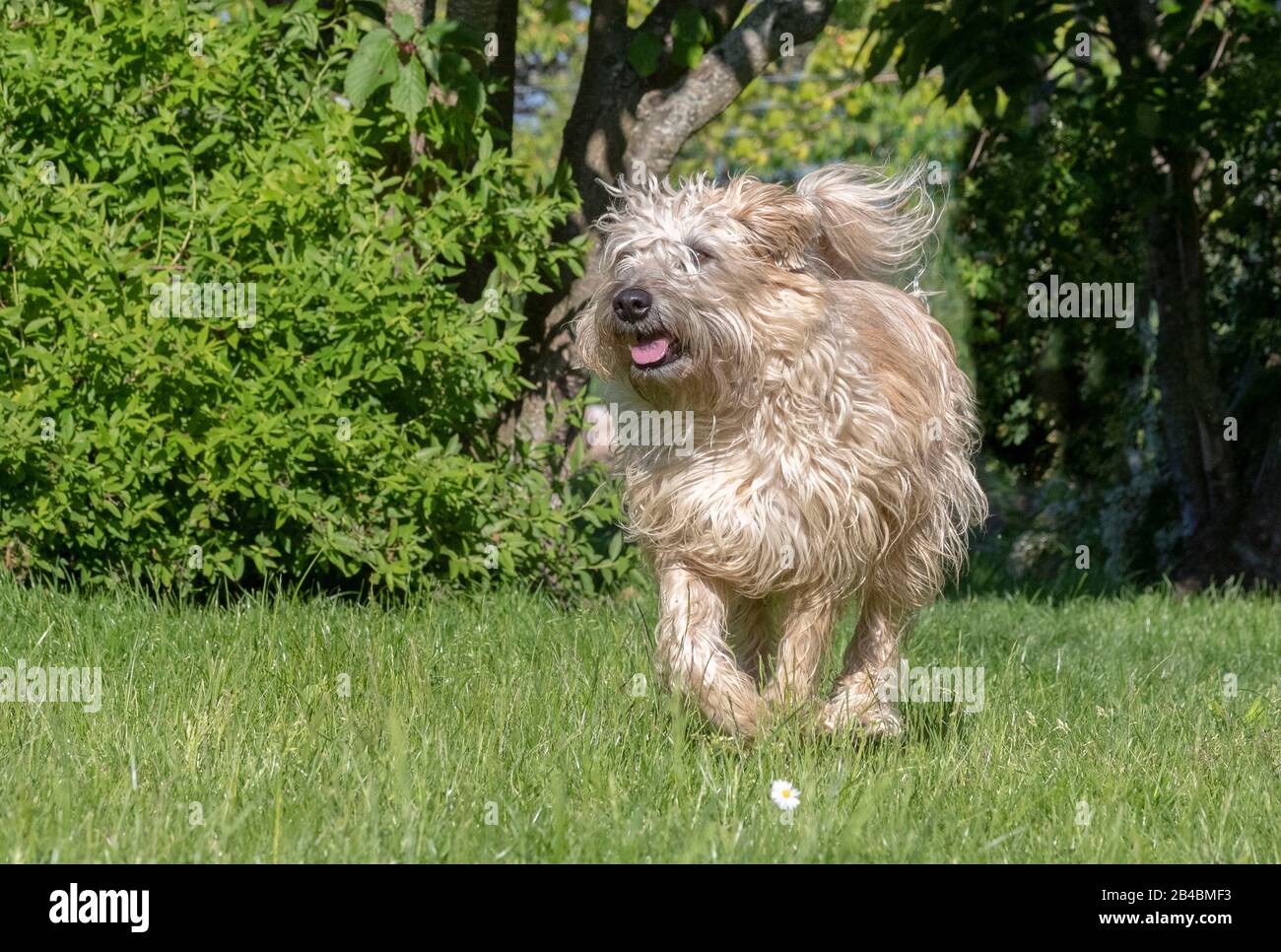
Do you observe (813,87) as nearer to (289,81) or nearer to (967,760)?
(289,81)

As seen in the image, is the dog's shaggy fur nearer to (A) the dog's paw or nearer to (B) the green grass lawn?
(A) the dog's paw

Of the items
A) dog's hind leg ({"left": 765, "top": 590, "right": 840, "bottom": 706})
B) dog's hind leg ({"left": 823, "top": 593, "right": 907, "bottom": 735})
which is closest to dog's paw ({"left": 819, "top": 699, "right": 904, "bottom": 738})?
dog's hind leg ({"left": 823, "top": 593, "right": 907, "bottom": 735})

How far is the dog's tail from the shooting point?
5055 millimetres

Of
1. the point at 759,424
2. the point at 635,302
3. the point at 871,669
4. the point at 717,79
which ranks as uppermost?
the point at 717,79

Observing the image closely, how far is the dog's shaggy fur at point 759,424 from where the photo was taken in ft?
14.9

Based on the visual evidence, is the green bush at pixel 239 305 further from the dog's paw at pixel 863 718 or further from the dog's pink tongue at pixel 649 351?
the dog's paw at pixel 863 718

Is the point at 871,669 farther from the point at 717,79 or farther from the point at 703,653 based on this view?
the point at 717,79

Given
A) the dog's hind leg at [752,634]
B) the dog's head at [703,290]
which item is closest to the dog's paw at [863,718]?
the dog's hind leg at [752,634]

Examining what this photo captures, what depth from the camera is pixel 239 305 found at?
6.20 metres

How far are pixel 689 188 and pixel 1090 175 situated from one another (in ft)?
15.3

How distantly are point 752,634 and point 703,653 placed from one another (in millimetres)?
565

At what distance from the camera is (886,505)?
15.9 feet

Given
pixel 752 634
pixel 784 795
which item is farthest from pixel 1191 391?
pixel 784 795
